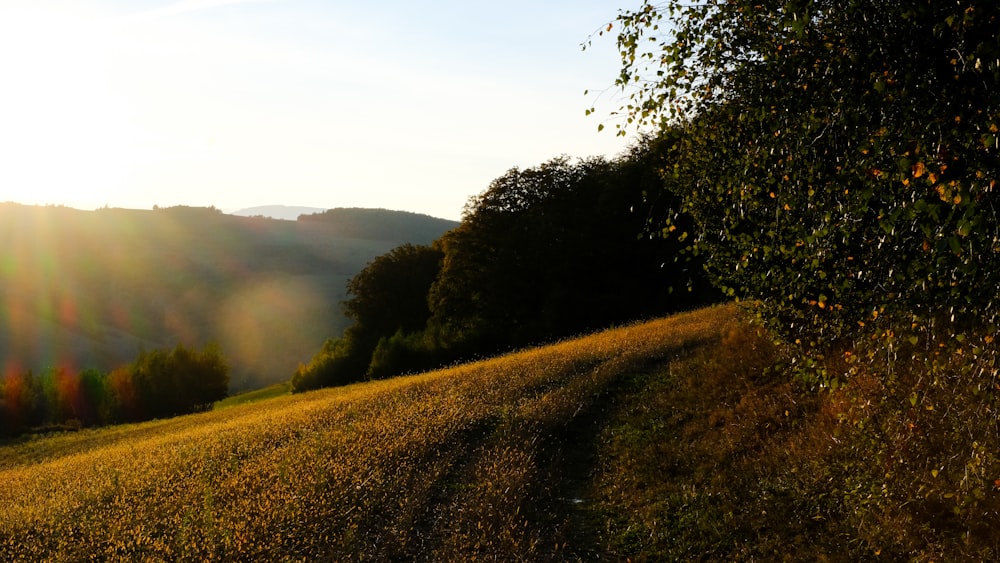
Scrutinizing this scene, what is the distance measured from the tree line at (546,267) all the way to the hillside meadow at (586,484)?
27.1m

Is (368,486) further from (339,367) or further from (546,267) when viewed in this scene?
(339,367)

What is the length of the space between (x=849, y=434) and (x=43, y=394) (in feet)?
256

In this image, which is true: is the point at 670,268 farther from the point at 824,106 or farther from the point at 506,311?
the point at 824,106

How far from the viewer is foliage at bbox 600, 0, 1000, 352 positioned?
5.48 meters

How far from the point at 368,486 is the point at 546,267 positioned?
118 feet

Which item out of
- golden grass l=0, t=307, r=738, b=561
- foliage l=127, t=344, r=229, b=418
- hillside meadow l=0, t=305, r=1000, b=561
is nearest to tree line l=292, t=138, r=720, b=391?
golden grass l=0, t=307, r=738, b=561

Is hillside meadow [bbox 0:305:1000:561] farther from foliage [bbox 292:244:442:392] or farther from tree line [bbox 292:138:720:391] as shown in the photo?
foliage [bbox 292:244:442:392]

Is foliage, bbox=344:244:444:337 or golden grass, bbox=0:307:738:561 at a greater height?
foliage, bbox=344:244:444:337

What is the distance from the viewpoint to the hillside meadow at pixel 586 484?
8.27m

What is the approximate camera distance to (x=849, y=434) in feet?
33.1

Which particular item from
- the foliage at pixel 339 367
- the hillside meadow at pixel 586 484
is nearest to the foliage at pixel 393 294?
the foliage at pixel 339 367

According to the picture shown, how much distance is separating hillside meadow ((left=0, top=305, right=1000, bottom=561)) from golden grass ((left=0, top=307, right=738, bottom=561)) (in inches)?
2.1

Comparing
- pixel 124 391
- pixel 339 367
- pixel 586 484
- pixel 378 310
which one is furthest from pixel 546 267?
pixel 124 391

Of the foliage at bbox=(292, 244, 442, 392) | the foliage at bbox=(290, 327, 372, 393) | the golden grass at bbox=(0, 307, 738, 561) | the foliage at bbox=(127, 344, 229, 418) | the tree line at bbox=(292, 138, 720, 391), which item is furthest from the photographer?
the foliage at bbox=(127, 344, 229, 418)
